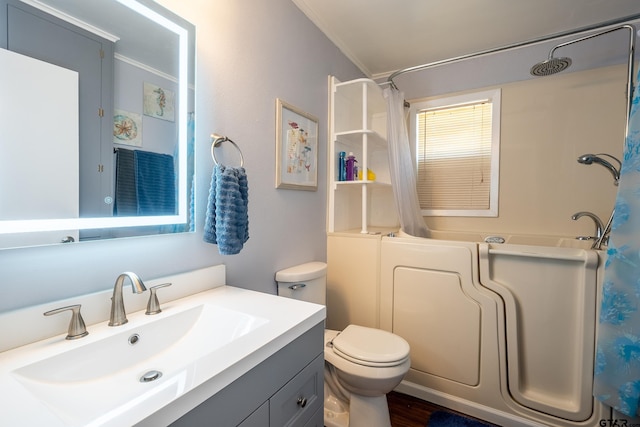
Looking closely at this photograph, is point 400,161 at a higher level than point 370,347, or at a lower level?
higher

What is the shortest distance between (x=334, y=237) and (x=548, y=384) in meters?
1.43

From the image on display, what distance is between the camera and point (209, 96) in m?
1.18

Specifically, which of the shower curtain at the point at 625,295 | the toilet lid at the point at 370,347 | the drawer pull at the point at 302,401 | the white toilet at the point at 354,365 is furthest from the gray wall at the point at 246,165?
the shower curtain at the point at 625,295

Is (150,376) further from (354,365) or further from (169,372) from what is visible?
(354,365)

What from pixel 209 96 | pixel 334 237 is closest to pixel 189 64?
pixel 209 96

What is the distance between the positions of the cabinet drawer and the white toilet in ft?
1.29

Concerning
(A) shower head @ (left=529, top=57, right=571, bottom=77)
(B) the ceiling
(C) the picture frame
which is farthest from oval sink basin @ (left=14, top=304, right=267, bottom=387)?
(A) shower head @ (left=529, top=57, right=571, bottom=77)

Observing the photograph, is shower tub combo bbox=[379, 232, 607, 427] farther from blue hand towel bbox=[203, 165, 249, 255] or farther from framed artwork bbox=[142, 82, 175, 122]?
framed artwork bbox=[142, 82, 175, 122]

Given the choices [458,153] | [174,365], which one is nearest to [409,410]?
[174,365]

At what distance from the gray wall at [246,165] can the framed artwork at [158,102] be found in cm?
10

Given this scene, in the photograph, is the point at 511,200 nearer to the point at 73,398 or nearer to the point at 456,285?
the point at 456,285

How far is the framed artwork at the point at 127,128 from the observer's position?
92 cm

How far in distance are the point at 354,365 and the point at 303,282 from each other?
48cm

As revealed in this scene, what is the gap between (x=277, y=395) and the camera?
2.55 ft
